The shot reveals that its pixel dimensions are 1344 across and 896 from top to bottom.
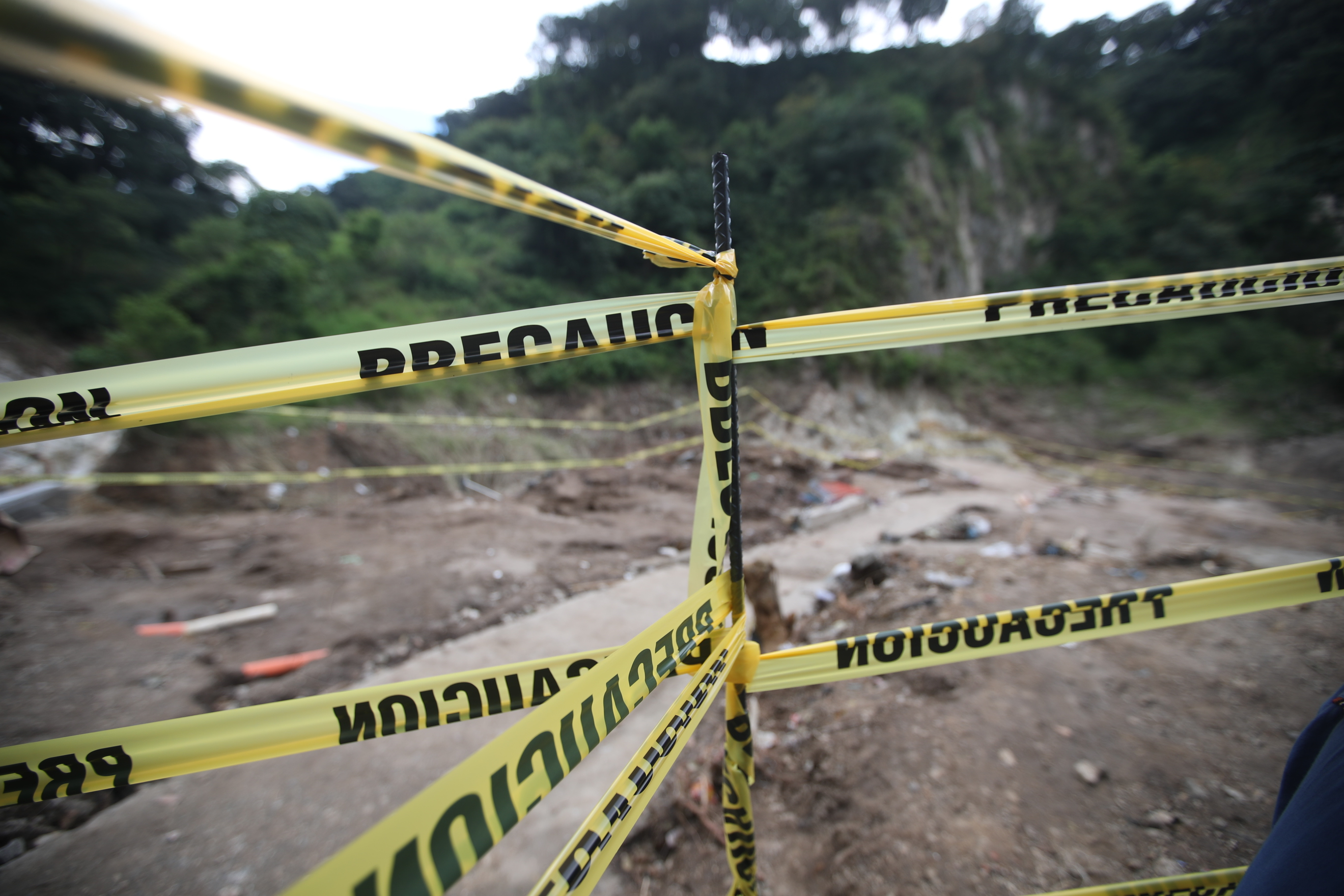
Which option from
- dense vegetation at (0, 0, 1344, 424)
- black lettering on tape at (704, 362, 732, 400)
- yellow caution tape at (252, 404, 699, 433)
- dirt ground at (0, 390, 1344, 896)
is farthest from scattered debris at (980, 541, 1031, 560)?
dense vegetation at (0, 0, 1344, 424)

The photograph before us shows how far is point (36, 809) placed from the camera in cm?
265

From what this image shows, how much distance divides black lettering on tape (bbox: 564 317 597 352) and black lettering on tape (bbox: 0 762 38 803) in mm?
1613

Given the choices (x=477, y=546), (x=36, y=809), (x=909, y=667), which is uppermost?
(x=909, y=667)

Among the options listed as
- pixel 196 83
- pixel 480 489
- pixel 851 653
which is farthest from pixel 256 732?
pixel 480 489

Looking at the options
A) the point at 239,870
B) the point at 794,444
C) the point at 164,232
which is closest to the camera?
the point at 239,870

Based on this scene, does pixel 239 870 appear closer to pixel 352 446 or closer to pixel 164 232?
pixel 352 446

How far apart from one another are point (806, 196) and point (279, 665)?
71.6 ft

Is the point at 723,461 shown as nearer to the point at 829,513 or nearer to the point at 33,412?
the point at 33,412

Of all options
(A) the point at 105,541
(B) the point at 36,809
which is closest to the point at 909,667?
(B) the point at 36,809

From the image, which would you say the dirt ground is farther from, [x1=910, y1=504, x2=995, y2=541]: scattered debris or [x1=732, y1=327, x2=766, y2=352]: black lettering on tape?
[x1=732, y1=327, x2=766, y2=352]: black lettering on tape

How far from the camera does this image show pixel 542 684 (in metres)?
1.34

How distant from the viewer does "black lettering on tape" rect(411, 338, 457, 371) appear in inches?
45.6

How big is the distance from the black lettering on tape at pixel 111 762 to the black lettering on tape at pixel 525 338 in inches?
52.7

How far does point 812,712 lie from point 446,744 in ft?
7.78
